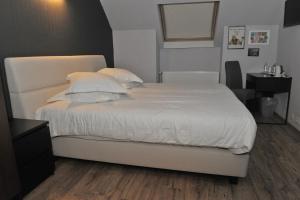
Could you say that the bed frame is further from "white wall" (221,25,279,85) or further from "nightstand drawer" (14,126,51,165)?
"white wall" (221,25,279,85)

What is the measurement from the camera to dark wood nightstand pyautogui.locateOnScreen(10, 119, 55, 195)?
1.68 m

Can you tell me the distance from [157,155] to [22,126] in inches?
47.2

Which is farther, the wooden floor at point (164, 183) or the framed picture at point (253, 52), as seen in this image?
the framed picture at point (253, 52)

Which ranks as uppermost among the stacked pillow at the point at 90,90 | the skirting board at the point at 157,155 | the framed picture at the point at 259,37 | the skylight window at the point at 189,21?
the skylight window at the point at 189,21

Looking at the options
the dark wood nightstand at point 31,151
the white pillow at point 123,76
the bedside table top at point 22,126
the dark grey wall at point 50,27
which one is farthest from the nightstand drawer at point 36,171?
the white pillow at point 123,76

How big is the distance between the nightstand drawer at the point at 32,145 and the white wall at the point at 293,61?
3.30 metres

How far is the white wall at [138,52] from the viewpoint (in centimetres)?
430

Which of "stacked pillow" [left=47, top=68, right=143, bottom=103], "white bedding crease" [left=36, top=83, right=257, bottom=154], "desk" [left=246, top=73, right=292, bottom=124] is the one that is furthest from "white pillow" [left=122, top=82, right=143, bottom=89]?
"desk" [left=246, top=73, right=292, bottom=124]

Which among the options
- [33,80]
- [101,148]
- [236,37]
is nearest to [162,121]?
[101,148]

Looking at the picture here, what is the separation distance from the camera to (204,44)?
458 centimetres

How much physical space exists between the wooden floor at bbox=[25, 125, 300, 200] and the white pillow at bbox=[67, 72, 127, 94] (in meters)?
0.79

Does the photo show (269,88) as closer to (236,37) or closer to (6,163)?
(236,37)

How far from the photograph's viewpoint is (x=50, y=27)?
256cm

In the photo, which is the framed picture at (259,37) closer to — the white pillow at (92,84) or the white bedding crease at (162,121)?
the white bedding crease at (162,121)
